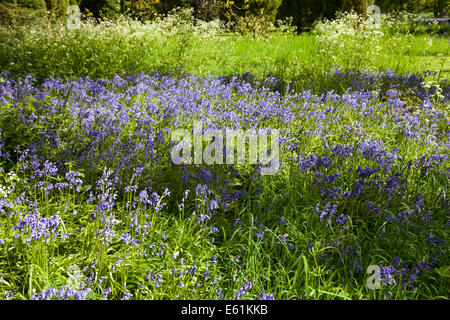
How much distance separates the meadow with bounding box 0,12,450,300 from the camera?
7.45 feet

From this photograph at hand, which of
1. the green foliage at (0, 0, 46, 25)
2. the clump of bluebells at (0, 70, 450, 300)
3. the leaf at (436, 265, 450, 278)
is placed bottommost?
the leaf at (436, 265, 450, 278)

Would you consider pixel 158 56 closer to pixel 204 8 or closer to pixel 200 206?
pixel 204 8

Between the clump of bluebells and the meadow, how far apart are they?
0.02 meters

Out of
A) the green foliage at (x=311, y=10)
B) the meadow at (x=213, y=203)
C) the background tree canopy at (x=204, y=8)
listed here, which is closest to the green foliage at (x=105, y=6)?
the background tree canopy at (x=204, y=8)

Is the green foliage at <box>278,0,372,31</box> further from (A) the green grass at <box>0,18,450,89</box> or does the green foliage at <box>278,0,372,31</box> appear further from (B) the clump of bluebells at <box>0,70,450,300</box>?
(B) the clump of bluebells at <box>0,70,450,300</box>

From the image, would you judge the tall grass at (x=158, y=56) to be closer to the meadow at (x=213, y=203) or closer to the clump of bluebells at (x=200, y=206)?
the meadow at (x=213, y=203)

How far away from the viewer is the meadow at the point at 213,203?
2.27 m

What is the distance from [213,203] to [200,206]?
38 cm

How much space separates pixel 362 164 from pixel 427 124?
1761 millimetres

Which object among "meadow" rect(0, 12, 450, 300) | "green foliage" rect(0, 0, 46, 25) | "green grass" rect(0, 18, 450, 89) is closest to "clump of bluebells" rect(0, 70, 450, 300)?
"meadow" rect(0, 12, 450, 300)

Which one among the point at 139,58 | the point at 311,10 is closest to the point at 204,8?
the point at 139,58

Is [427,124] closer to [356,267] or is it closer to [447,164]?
[447,164]

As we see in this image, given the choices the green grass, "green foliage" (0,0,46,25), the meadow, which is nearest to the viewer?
the meadow
